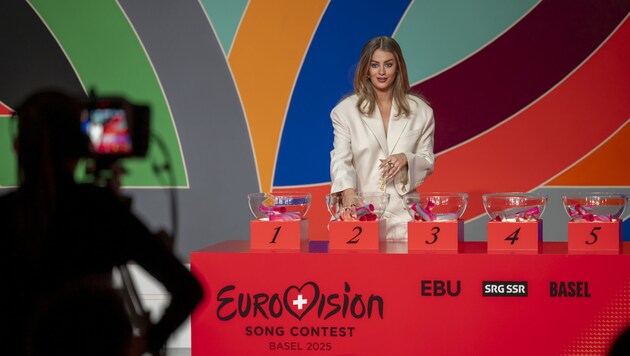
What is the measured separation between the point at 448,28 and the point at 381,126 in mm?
1459

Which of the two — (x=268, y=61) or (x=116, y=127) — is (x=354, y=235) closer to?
(x=116, y=127)

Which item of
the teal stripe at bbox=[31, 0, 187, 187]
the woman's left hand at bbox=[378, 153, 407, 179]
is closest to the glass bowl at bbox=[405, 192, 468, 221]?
the woman's left hand at bbox=[378, 153, 407, 179]

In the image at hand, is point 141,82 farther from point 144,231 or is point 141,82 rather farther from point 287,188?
point 144,231

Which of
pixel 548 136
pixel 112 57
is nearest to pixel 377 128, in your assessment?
pixel 548 136

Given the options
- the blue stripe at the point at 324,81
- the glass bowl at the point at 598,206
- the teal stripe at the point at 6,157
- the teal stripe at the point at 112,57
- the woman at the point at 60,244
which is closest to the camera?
the woman at the point at 60,244

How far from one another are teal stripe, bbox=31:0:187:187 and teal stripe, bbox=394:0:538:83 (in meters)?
1.50

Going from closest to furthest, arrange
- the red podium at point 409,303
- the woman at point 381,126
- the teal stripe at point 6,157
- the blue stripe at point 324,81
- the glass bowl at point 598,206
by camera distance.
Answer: the red podium at point 409,303
the glass bowl at point 598,206
the woman at point 381,126
the blue stripe at point 324,81
the teal stripe at point 6,157

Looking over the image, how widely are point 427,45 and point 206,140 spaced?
1.43 metres

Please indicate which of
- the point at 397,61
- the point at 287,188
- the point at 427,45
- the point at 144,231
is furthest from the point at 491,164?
the point at 144,231

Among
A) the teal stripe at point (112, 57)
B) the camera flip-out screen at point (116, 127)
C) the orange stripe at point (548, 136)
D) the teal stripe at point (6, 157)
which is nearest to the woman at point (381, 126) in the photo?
the orange stripe at point (548, 136)

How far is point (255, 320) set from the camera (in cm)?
235

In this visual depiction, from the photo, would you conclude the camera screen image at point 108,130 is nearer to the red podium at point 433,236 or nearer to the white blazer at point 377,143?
the red podium at point 433,236

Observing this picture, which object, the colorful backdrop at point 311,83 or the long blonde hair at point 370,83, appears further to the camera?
the colorful backdrop at point 311,83

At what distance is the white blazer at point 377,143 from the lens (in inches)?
127
